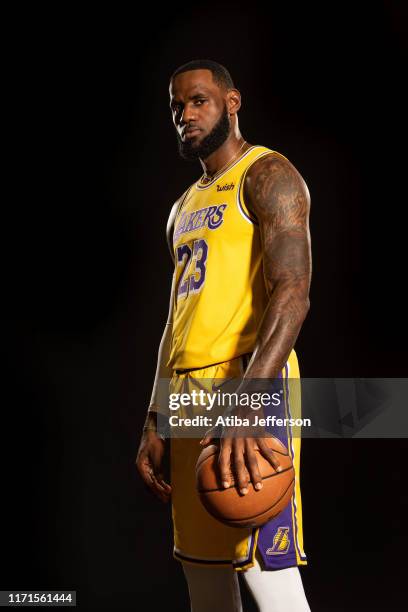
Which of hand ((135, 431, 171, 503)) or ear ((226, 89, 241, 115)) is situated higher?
ear ((226, 89, 241, 115))

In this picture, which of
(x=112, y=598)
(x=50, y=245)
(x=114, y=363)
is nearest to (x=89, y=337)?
(x=114, y=363)

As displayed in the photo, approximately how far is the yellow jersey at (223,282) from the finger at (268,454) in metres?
0.35

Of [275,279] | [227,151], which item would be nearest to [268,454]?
[275,279]

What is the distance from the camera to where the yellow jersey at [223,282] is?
212cm

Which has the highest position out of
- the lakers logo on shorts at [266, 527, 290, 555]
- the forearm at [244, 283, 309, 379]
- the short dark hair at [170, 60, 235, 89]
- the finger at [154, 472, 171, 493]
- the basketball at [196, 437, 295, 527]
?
the short dark hair at [170, 60, 235, 89]

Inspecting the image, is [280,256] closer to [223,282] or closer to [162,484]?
[223,282]

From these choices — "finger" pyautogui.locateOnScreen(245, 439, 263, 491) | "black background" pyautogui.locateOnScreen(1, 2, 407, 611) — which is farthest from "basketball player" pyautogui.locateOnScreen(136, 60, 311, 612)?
"black background" pyautogui.locateOnScreen(1, 2, 407, 611)

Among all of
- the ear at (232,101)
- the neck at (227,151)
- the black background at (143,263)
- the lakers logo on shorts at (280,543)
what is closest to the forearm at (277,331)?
the lakers logo on shorts at (280,543)

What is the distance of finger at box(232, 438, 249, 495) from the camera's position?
1778 millimetres

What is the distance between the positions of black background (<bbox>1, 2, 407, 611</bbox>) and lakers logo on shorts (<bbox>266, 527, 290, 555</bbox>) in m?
1.57

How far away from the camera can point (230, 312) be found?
214cm

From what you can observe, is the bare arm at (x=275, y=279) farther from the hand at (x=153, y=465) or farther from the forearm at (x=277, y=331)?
the hand at (x=153, y=465)

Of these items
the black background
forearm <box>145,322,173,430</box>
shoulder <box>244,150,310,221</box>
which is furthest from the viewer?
the black background

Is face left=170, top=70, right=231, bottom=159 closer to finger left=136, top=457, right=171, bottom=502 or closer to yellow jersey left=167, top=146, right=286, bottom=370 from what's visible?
yellow jersey left=167, top=146, right=286, bottom=370
